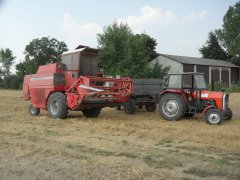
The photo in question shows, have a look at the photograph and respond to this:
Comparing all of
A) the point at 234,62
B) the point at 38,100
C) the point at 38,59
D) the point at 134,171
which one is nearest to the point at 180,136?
the point at 134,171

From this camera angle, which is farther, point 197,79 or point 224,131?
point 197,79

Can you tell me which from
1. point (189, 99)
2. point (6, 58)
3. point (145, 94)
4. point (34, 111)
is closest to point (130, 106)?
point (145, 94)

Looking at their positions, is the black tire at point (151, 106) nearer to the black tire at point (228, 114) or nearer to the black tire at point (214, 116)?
the black tire at point (228, 114)

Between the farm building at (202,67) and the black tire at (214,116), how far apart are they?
26655mm

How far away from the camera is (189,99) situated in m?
12.0

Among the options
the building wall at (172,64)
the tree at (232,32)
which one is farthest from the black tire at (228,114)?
the tree at (232,32)

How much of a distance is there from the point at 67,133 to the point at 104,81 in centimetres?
324

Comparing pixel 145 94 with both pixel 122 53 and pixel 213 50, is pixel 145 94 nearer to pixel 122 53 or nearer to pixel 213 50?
pixel 122 53

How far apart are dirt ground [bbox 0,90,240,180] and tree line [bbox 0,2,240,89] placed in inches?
364

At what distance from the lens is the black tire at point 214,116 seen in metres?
10.8

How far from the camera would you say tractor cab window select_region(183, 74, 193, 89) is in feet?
39.4

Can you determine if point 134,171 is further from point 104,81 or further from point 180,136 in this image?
point 104,81

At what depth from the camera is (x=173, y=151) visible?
22.1 ft

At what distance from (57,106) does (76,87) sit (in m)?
1.17
